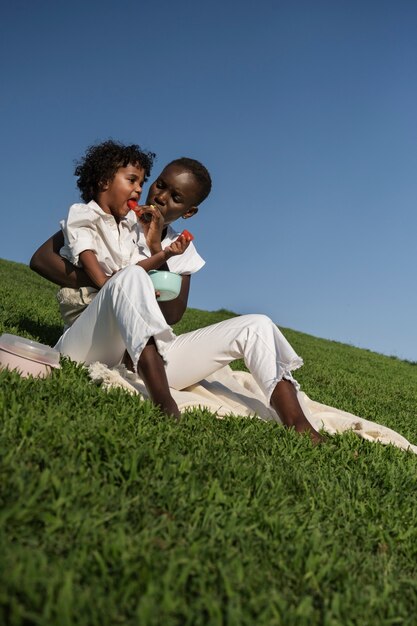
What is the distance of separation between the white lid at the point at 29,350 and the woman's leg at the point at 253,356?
2.56ft

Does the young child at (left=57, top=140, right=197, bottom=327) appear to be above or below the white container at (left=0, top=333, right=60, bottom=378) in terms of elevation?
above

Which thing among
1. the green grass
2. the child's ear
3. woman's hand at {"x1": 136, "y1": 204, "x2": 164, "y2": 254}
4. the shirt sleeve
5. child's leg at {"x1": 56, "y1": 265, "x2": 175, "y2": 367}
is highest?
the child's ear

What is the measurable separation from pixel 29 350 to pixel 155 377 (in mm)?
863

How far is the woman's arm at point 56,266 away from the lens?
5.15 meters

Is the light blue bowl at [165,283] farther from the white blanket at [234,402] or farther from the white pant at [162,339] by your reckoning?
the white blanket at [234,402]

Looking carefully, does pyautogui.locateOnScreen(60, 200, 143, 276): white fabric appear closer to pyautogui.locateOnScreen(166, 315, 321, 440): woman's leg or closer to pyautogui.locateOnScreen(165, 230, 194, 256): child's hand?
pyautogui.locateOnScreen(165, 230, 194, 256): child's hand

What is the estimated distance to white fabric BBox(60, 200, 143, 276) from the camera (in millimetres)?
4855

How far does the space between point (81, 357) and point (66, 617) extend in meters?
2.93

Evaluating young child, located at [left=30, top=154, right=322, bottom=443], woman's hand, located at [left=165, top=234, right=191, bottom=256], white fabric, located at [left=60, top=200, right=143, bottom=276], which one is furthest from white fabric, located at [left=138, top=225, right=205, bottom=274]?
woman's hand, located at [left=165, top=234, right=191, bottom=256]

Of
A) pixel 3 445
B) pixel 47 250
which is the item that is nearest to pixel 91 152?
pixel 47 250

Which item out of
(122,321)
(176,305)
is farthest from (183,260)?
(122,321)

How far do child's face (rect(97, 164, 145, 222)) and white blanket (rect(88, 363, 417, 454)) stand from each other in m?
1.29

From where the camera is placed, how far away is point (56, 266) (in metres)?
5.21

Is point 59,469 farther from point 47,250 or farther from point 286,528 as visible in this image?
point 47,250
